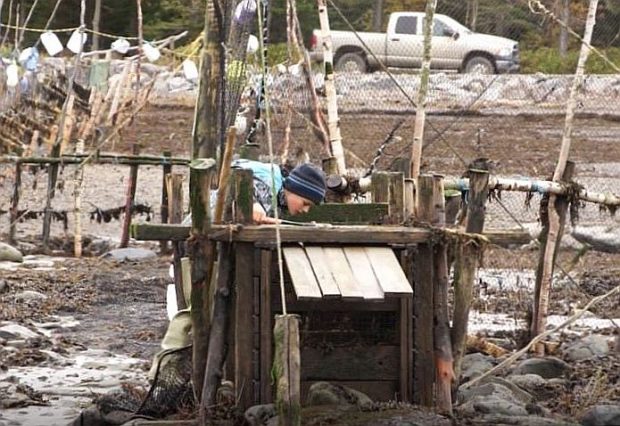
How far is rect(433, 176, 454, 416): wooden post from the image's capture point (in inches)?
359

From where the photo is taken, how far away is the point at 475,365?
37.7ft

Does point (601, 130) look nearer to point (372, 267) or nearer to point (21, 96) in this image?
point (21, 96)

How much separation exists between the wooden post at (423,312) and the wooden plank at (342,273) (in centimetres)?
55

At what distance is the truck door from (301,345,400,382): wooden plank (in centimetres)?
1428

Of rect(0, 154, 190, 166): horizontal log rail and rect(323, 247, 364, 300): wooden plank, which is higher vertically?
rect(323, 247, 364, 300): wooden plank

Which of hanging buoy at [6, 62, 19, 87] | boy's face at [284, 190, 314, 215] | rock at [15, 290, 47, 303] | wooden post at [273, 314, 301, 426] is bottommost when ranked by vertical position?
rock at [15, 290, 47, 303]

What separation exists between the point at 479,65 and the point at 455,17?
6.74 ft

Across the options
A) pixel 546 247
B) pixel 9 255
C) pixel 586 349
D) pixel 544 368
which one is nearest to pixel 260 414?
pixel 544 368

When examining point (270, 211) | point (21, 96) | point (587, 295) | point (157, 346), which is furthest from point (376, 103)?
point (270, 211)

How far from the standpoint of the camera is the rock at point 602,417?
9133mm

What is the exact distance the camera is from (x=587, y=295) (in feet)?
50.0

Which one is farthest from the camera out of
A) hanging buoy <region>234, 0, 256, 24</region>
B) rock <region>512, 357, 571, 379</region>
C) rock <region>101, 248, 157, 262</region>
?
rock <region>101, 248, 157, 262</region>

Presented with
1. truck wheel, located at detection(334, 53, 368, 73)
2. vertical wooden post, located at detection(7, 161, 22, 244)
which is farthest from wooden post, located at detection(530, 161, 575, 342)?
truck wheel, located at detection(334, 53, 368, 73)

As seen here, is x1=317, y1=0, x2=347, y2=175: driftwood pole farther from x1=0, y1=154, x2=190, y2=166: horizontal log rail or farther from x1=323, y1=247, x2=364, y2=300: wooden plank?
x1=323, y1=247, x2=364, y2=300: wooden plank
